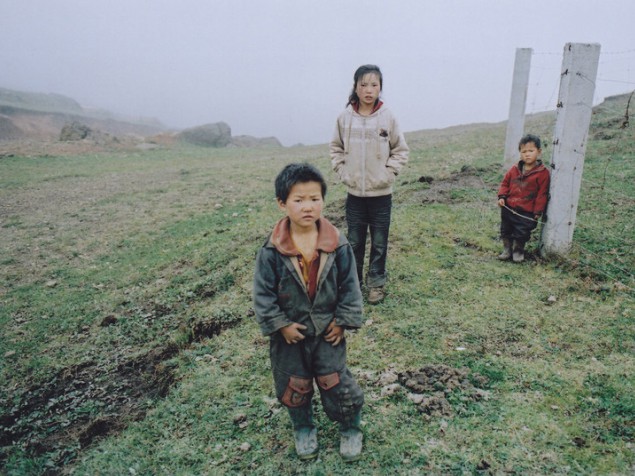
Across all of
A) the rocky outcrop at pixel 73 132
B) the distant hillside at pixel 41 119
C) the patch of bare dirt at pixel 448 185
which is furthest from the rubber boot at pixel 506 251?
the distant hillside at pixel 41 119

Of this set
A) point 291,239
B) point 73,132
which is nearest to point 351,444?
point 291,239

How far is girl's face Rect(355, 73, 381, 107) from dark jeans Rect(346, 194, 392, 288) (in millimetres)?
935

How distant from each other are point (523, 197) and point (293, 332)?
356cm

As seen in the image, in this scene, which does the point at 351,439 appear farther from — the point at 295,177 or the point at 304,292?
the point at 295,177

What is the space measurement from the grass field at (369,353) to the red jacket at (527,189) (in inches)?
23.9

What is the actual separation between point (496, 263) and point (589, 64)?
2234 mm

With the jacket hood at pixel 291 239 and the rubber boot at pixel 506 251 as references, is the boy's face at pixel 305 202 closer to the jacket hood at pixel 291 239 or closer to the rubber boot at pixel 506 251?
the jacket hood at pixel 291 239

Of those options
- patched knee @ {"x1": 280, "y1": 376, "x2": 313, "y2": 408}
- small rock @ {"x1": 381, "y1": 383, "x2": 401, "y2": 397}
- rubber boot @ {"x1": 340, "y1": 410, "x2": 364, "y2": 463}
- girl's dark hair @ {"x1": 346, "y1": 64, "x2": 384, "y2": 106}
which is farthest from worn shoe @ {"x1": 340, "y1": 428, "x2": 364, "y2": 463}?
girl's dark hair @ {"x1": 346, "y1": 64, "x2": 384, "y2": 106}

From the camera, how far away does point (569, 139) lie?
4559mm

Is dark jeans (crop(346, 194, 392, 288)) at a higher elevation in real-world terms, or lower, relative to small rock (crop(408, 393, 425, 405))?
higher

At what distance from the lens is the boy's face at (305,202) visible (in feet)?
7.94

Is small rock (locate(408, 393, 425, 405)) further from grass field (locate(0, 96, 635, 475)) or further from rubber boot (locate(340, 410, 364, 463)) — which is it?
rubber boot (locate(340, 410, 364, 463))

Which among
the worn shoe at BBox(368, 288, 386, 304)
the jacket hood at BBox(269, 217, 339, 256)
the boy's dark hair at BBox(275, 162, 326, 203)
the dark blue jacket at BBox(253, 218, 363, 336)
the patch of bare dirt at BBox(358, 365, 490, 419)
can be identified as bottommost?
the patch of bare dirt at BBox(358, 365, 490, 419)

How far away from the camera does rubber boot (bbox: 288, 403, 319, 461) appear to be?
269 cm
